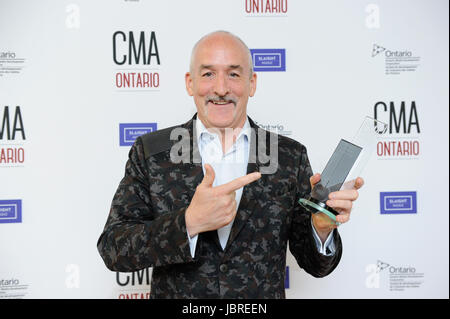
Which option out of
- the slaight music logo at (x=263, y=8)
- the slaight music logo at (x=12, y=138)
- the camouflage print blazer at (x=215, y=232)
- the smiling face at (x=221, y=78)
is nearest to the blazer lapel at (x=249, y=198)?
the camouflage print blazer at (x=215, y=232)

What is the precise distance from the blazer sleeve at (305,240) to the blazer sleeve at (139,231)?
0.36m

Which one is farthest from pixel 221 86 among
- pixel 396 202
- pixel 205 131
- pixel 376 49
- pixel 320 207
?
pixel 396 202

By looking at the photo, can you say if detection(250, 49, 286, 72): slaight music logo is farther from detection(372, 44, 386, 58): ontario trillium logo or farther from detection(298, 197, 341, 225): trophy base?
detection(298, 197, 341, 225): trophy base

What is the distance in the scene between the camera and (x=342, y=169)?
105cm

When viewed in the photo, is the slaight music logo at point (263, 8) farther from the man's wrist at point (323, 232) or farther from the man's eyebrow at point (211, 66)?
the man's wrist at point (323, 232)

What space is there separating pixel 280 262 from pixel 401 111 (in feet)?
3.63

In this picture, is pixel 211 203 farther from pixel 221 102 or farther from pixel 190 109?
pixel 190 109

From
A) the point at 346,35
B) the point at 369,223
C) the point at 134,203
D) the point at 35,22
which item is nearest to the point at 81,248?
the point at 134,203

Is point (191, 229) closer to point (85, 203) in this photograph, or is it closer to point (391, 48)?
point (85, 203)

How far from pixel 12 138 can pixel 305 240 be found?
1.37 metres

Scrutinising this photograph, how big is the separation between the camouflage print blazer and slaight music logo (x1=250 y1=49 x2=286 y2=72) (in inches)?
27.3

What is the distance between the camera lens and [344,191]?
997 mm

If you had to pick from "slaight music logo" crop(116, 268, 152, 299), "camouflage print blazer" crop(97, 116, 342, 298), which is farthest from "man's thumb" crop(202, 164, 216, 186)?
"slaight music logo" crop(116, 268, 152, 299)


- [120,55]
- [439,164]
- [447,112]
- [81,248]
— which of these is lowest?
[81,248]
